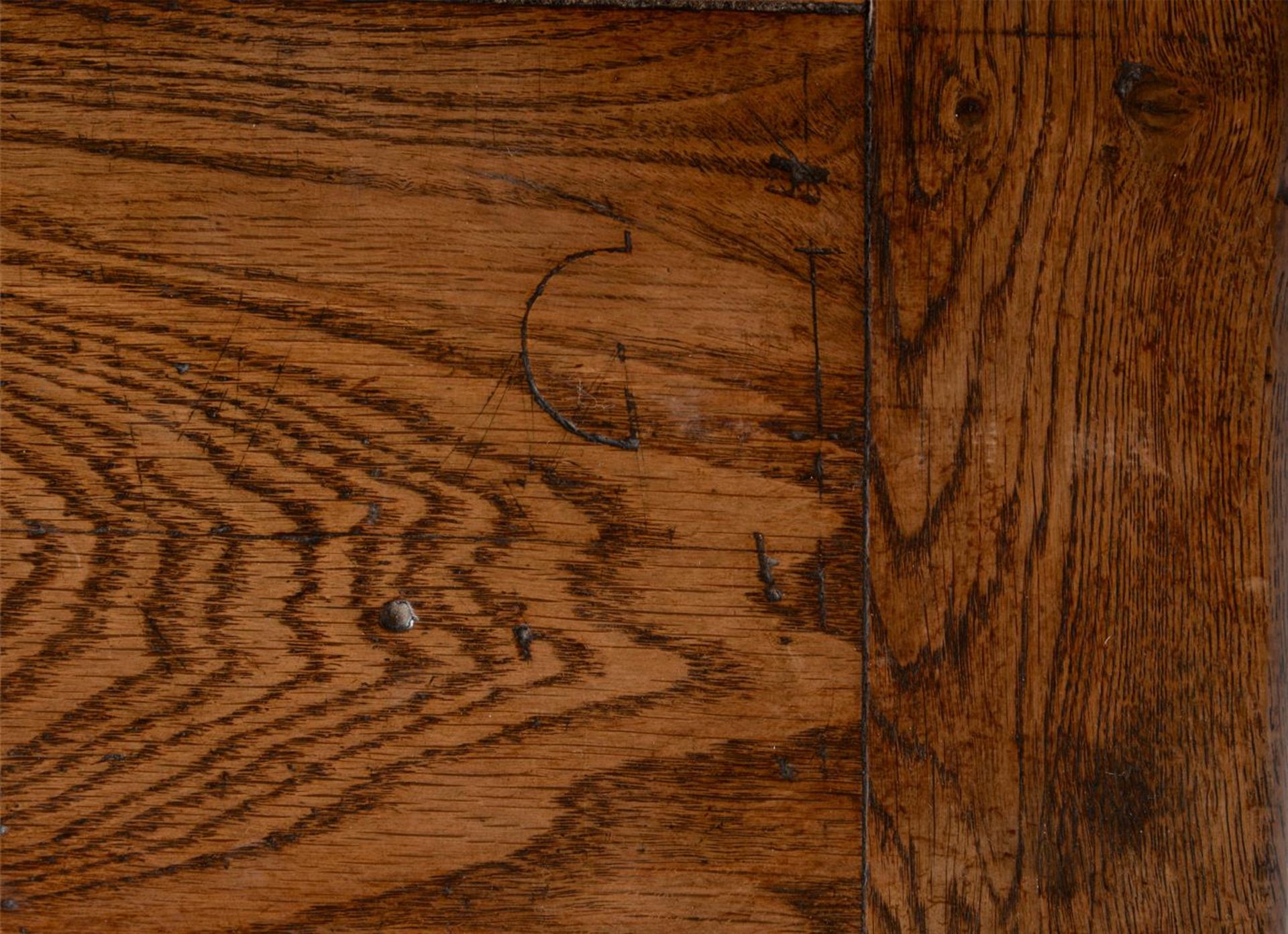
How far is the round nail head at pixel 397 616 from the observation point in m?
0.51

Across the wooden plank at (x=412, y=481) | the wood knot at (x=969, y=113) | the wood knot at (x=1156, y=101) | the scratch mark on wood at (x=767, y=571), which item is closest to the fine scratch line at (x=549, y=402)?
the wooden plank at (x=412, y=481)

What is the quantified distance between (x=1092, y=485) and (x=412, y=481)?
0.52 meters

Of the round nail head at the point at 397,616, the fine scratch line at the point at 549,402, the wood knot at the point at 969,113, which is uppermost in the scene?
the wood knot at the point at 969,113

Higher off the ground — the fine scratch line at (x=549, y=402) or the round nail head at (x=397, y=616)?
the fine scratch line at (x=549, y=402)

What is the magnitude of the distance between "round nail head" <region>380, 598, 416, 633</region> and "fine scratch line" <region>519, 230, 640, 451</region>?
0.59 feet

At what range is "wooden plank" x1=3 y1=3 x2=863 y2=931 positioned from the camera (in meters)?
0.52

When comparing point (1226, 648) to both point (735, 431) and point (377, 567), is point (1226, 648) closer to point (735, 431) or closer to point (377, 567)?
point (735, 431)

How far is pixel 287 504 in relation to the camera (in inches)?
20.6

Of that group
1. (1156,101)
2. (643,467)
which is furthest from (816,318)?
(1156,101)

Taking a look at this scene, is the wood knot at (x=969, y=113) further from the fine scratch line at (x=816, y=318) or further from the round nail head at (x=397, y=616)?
the round nail head at (x=397, y=616)

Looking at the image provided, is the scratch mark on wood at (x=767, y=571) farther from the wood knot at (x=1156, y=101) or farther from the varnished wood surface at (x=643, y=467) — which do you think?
the wood knot at (x=1156, y=101)

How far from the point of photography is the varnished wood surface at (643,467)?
20.6 inches

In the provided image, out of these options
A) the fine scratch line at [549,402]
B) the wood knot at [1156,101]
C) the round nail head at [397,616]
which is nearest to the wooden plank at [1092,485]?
the wood knot at [1156,101]

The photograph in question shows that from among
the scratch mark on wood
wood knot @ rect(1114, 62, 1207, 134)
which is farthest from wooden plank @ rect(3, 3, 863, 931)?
wood knot @ rect(1114, 62, 1207, 134)
